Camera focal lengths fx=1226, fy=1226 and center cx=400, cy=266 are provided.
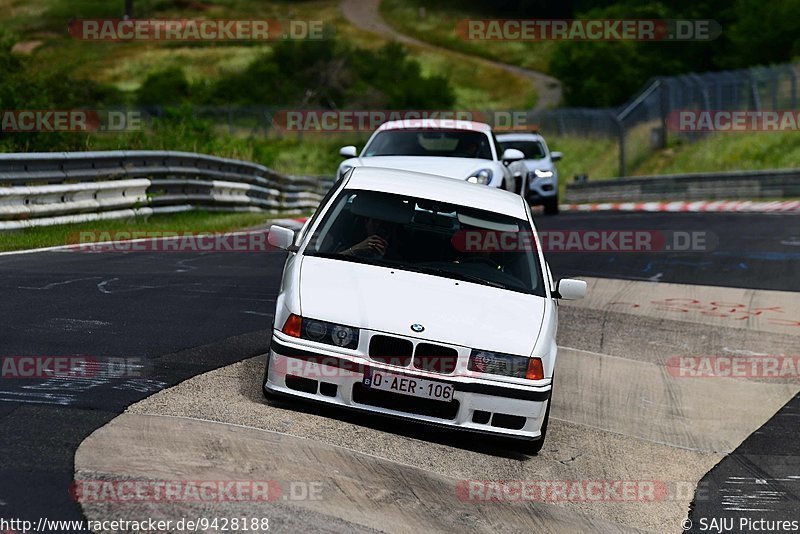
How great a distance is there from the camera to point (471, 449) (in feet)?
24.7

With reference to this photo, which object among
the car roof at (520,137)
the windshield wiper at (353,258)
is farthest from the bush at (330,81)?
the windshield wiper at (353,258)

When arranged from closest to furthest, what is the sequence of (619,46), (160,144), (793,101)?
(160,144) < (793,101) < (619,46)

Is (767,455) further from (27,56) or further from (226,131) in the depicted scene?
(226,131)

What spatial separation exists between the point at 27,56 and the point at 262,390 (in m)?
22.5

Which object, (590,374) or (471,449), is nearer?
(471,449)

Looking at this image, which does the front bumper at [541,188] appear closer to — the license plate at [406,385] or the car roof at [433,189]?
the car roof at [433,189]

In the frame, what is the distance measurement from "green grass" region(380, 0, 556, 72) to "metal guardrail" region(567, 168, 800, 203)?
53.8 m

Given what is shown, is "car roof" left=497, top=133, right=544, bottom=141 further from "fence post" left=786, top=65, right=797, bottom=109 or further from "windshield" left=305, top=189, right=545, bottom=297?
"windshield" left=305, top=189, right=545, bottom=297

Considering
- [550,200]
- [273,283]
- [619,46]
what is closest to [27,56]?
[550,200]

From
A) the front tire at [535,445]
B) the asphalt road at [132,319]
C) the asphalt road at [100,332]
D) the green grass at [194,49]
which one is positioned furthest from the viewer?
the green grass at [194,49]

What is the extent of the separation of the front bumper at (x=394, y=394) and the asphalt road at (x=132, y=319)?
0.94m

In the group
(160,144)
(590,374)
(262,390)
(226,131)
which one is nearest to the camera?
(262,390)

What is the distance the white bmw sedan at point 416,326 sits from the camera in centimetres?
707

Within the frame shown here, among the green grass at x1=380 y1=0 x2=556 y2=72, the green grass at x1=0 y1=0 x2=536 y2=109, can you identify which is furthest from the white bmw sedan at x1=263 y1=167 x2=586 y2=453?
the green grass at x1=380 y1=0 x2=556 y2=72
